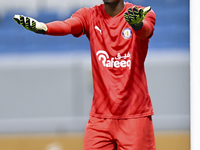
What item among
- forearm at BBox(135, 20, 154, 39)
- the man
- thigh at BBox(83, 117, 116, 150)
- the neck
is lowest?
thigh at BBox(83, 117, 116, 150)

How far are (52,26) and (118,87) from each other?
375 millimetres

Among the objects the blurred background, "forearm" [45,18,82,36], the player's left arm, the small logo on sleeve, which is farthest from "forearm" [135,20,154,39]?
the blurred background

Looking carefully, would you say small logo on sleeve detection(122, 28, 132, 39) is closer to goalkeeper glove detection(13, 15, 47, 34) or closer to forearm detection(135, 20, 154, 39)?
forearm detection(135, 20, 154, 39)

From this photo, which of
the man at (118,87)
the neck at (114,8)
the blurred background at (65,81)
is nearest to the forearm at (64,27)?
the man at (118,87)

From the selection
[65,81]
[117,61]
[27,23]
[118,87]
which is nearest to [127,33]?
[117,61]

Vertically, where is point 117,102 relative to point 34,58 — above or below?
below

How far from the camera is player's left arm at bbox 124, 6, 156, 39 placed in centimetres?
134

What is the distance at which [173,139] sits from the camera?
10.7 feet
